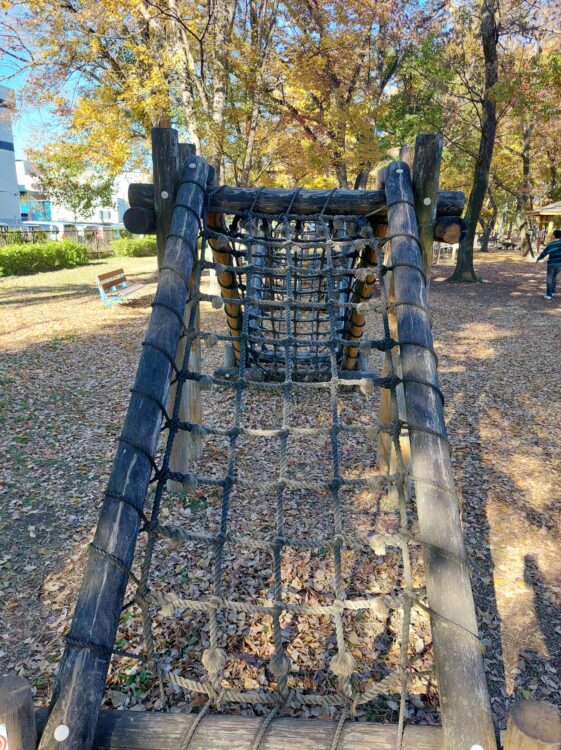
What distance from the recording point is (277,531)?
72.3 inches

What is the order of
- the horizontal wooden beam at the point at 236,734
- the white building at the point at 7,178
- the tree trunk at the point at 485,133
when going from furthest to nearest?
the white building at the point at 7,178, the tree trunk at the point at 485,133, the horizontal wooden beam at the point at 236,734

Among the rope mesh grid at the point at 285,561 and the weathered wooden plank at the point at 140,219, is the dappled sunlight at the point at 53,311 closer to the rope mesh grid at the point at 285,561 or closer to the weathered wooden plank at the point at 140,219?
the rope mesh grid at the point at 285,561

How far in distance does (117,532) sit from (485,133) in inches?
500

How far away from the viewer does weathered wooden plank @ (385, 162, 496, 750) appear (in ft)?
3.99

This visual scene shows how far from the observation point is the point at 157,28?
311 inches

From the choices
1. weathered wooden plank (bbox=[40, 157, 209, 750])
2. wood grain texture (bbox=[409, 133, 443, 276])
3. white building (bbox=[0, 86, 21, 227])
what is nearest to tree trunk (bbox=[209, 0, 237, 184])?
wood grain texture (bbox=[409, 133, 443, 276])

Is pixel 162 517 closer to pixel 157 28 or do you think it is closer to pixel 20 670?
pixel 20 670

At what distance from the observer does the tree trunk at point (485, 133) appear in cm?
1061

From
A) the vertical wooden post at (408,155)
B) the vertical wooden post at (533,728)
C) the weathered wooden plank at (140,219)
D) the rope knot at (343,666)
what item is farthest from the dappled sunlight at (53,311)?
the vertical wooden post at (533,728)

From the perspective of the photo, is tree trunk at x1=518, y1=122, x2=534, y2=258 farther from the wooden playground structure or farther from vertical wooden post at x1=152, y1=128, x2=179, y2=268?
vertical wooden post at x1=152, y1=128, x2=179, y2=268

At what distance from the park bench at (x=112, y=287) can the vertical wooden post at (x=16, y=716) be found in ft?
29.9

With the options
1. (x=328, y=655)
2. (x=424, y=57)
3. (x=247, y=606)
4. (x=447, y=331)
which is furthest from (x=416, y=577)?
(x=424, y=57)

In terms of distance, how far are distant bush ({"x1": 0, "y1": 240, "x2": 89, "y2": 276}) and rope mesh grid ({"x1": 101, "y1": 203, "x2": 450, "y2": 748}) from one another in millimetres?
13824

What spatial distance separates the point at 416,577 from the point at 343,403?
2.45 meters
